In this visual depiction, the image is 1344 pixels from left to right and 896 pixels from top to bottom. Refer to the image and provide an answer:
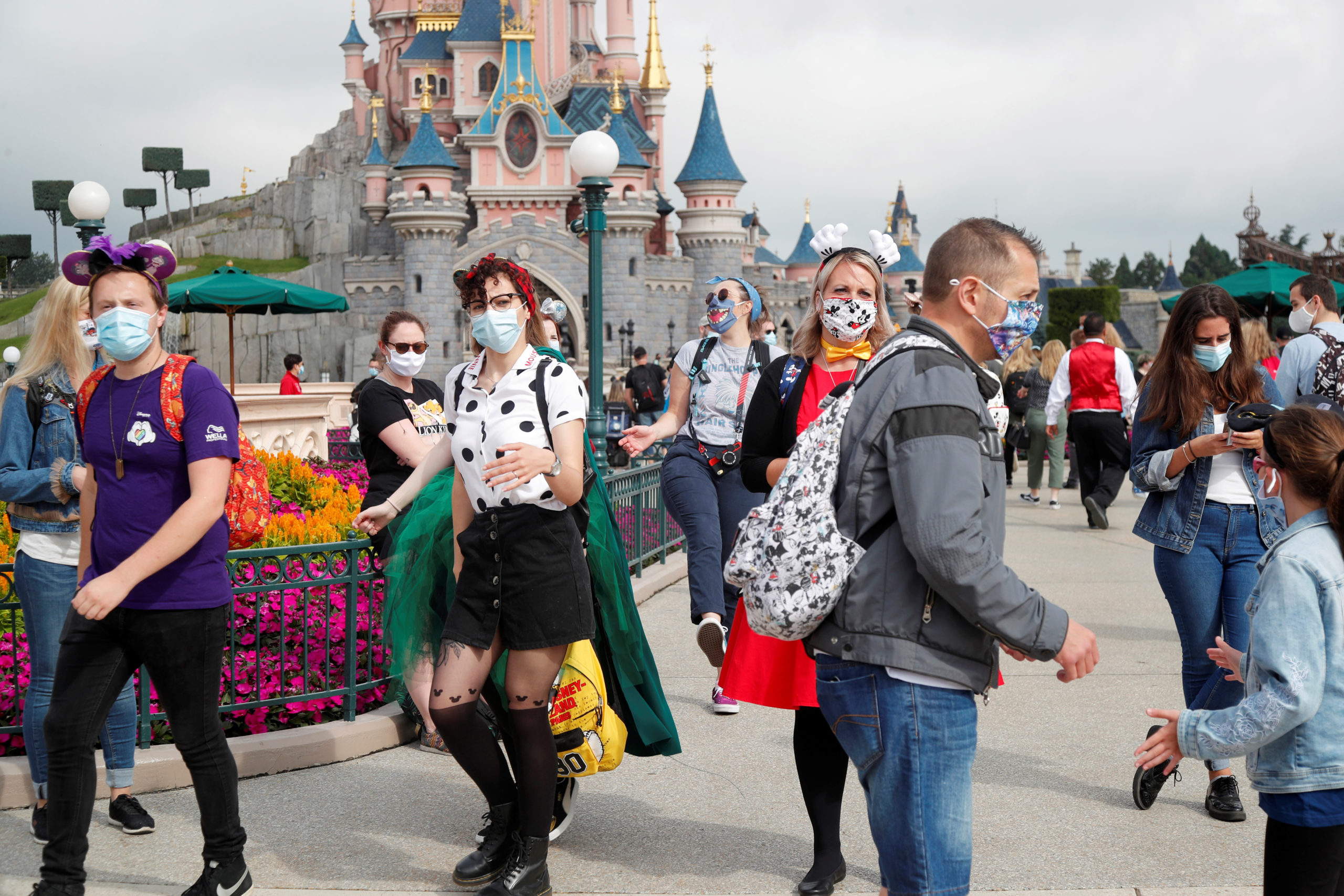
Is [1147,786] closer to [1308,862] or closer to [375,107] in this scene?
[1308,862]

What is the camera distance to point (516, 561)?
3406 millimetres

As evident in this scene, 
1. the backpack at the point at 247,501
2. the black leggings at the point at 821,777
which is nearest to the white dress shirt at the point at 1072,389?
the black leggings at the point at 821,777

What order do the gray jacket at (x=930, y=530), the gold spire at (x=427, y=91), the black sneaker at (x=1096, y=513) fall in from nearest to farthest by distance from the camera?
the gray jacket at (x=930, y=530), the black sneaker at (x=1096, y=513), the gold spire at (x=427, y=91)

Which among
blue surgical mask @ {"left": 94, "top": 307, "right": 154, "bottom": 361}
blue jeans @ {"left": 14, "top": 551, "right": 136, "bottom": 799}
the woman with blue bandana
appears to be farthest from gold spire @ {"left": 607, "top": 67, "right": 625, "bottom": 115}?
blue surgical mask @ {"left": 94, "top": 307, "right": 154, "bottom": 361}

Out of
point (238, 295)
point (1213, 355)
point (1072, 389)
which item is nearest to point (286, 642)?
point (1213, 355)

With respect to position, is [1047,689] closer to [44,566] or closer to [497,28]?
[44,566]

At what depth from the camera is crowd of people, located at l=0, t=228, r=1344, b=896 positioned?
2.38 m

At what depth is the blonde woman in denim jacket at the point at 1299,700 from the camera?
2436 millimetres

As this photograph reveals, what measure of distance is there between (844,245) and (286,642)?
2.93 metres

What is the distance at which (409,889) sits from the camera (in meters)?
3.65

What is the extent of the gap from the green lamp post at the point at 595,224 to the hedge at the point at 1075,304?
52.6 m

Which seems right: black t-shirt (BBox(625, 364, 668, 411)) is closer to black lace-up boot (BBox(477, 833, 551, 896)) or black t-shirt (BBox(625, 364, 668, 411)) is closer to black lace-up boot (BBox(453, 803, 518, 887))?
black lace-up boot (BBox(453, 803, 518, 887))

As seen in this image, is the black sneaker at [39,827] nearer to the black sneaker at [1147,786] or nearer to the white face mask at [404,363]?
the white face mask at [404,363]

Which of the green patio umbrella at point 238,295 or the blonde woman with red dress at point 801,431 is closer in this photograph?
the blonde woman with red dress at point 801,431
